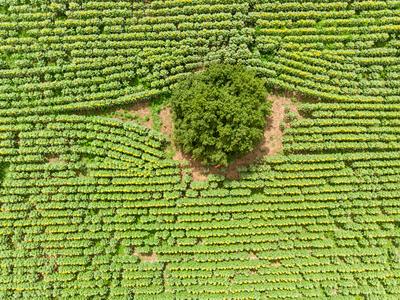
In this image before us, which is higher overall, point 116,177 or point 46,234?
point 116,177

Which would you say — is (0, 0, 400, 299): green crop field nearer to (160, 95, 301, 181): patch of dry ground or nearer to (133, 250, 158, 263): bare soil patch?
(133, 250, 158, 263): bare soil patch

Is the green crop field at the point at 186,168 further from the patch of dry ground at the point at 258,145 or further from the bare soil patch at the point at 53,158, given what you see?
the patch of dry ground at the point at 258,145

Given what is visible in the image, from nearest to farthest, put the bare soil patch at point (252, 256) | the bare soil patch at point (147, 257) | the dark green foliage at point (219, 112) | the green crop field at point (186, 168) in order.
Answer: the dark green foliage at point (219, 112) → the green crop field at point (186, 168) → the bare soil patch at point (147, 257) → the bare soil patch at point (252, 256)

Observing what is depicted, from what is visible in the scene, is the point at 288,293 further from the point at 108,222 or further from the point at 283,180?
the point at 108,222

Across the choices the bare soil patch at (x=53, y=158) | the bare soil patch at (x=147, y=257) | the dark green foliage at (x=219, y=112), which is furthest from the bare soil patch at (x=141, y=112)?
the bare soil patch at (x=147, y=257)

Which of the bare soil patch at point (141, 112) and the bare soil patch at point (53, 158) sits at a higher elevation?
the bare soil patch at point (141, 112)

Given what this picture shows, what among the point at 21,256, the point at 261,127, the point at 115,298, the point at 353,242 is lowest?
the point at 115,298

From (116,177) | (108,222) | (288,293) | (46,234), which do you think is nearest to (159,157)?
(116,177)
